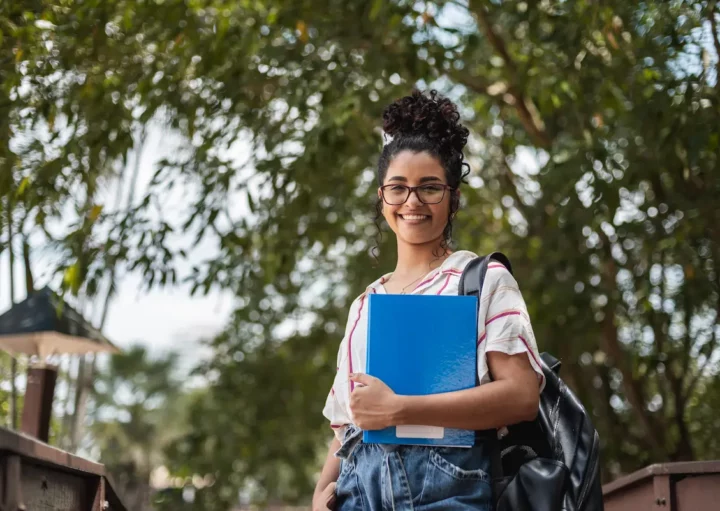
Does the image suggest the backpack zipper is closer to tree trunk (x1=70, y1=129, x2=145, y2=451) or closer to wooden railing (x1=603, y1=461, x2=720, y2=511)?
wooden railing (x1=603, y1=461, x2=720, y2=511)

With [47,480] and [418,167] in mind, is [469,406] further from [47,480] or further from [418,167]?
[47,480]

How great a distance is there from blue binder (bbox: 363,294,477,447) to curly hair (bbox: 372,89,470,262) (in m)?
0.32

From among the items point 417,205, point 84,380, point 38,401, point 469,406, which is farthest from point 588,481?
point 84,380

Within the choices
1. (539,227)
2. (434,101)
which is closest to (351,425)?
(434,101)

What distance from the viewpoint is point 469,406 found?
1.94 m

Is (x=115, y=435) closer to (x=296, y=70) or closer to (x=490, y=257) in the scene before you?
(x=296, y=70)

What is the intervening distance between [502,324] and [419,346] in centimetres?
18

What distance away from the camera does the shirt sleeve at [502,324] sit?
199cm

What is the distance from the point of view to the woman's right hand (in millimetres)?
2209

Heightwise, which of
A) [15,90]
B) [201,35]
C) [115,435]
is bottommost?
[115,435]

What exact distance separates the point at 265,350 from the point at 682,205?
206 inches

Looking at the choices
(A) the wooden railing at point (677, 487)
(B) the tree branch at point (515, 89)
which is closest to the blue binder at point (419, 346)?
(A) the wooden railing at point (677, 487)

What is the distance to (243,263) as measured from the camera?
287 inches

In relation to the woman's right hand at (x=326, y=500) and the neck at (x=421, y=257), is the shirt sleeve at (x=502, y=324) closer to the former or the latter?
the neck at (x=421, y=257)
